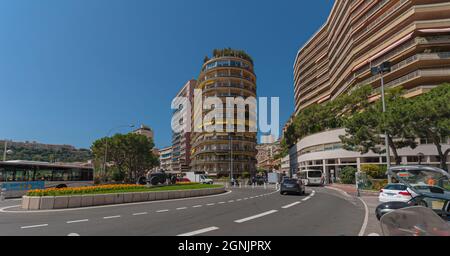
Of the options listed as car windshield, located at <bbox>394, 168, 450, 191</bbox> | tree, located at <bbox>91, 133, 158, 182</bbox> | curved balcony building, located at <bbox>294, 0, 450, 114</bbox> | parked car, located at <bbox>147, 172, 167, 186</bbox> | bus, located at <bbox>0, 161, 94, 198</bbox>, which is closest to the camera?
car windshield, located at <bbox>394, 168, 450, 191</bbox>

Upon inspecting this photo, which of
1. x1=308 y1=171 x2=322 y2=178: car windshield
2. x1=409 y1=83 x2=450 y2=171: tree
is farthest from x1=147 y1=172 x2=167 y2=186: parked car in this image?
x1=409 y1=83 x2=450 y2=171: tree

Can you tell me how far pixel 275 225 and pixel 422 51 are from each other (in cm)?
4193

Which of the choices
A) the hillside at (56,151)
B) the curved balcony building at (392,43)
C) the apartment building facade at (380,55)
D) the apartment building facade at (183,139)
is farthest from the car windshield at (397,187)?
the hillside at (56,151)

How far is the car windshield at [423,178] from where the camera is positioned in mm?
4965

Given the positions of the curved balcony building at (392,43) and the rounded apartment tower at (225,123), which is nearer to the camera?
the curved balcony building at (392,43)

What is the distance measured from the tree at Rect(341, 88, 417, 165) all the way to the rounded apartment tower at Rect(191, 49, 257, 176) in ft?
124

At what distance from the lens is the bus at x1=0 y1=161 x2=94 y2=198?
2088 centimetres

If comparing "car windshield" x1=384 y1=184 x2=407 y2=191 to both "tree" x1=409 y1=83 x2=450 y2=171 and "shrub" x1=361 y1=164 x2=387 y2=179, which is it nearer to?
"tree" x1=409 y1=83 x2=450 y2=171

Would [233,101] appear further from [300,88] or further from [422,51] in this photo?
→ [422,51]

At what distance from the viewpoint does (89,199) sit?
1445cm

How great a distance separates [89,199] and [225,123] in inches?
2097

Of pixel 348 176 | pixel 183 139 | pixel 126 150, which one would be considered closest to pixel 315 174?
pixel 348 176

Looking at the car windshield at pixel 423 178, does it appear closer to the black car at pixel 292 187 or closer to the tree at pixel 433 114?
the black car at pixel 292 187

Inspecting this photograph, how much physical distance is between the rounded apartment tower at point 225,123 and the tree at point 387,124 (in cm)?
3785
